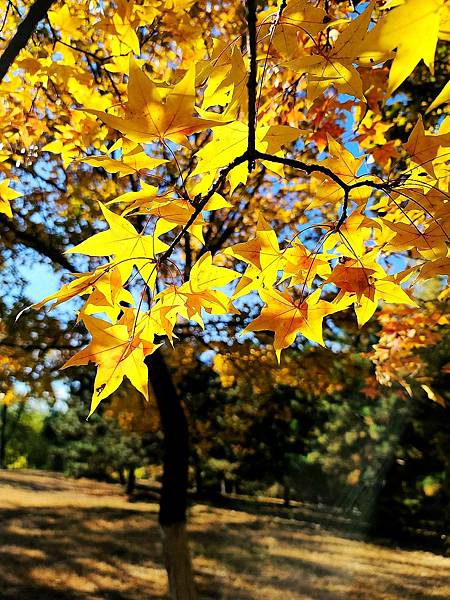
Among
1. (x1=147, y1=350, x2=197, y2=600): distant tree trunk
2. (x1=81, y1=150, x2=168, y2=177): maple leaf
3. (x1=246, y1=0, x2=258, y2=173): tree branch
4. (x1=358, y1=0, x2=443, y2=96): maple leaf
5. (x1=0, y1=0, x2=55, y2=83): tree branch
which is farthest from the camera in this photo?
(x1=147, y1=350, x2=197, y2=600): distant tree trunk

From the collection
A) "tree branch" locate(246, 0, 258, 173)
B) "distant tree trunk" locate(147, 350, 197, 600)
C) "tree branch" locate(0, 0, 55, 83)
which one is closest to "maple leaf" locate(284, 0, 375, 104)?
"tree branch" locate(246, 0, 258, 173)

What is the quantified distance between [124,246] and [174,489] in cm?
479

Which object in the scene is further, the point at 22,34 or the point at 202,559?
the point at 202,559

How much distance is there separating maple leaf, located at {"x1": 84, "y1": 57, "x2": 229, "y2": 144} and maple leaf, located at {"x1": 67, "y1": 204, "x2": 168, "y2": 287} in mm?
168

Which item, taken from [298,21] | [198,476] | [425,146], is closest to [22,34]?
[298,21]

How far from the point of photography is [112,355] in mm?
862

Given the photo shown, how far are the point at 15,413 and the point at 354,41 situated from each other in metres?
36.6

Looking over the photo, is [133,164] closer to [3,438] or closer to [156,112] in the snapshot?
[156,112]

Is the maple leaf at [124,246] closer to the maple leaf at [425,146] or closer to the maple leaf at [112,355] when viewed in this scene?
the maple leaf at [112,355]

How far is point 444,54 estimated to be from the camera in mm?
3701

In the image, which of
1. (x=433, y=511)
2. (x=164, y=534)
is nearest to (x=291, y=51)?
(x=164, y=534)

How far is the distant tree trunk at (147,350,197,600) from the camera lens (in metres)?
4.82

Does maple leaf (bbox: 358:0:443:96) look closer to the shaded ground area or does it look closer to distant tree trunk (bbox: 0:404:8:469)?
the shaded ground area

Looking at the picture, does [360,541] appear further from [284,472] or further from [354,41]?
[354,41]
